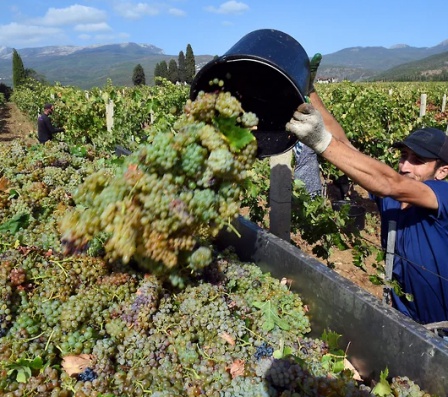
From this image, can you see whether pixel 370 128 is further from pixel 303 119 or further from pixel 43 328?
pixel 43 328

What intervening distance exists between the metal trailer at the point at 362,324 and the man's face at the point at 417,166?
79 cm

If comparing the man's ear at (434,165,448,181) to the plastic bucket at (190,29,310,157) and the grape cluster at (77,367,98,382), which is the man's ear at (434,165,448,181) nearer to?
the plastic bucket at (190,29,310,157)

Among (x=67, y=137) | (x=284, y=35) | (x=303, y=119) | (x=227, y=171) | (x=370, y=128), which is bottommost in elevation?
(x=67, y=137)

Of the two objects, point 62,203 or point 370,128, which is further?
point 370,128

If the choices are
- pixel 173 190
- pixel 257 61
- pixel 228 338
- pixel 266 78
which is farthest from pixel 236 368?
pixel 266 78

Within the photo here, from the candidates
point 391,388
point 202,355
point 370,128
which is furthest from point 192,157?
point 370,128

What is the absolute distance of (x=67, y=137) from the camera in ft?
30.1

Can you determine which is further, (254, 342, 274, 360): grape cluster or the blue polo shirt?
the blue polo shirt

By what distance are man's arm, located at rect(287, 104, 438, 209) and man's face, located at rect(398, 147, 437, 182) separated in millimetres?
442

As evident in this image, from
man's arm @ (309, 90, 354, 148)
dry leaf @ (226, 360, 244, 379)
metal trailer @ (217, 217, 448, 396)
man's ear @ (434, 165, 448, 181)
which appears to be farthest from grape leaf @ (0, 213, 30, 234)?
man's ear @ (434, 165, 448, 181)

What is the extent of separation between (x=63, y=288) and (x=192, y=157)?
91cm

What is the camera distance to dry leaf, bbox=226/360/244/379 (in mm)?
1689

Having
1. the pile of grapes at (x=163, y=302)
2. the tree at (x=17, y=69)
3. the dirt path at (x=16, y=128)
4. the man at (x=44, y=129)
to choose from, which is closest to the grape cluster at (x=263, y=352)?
the pile of grapes at (x=163, y=302)

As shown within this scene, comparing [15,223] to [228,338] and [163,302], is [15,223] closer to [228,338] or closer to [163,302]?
[163,302]
